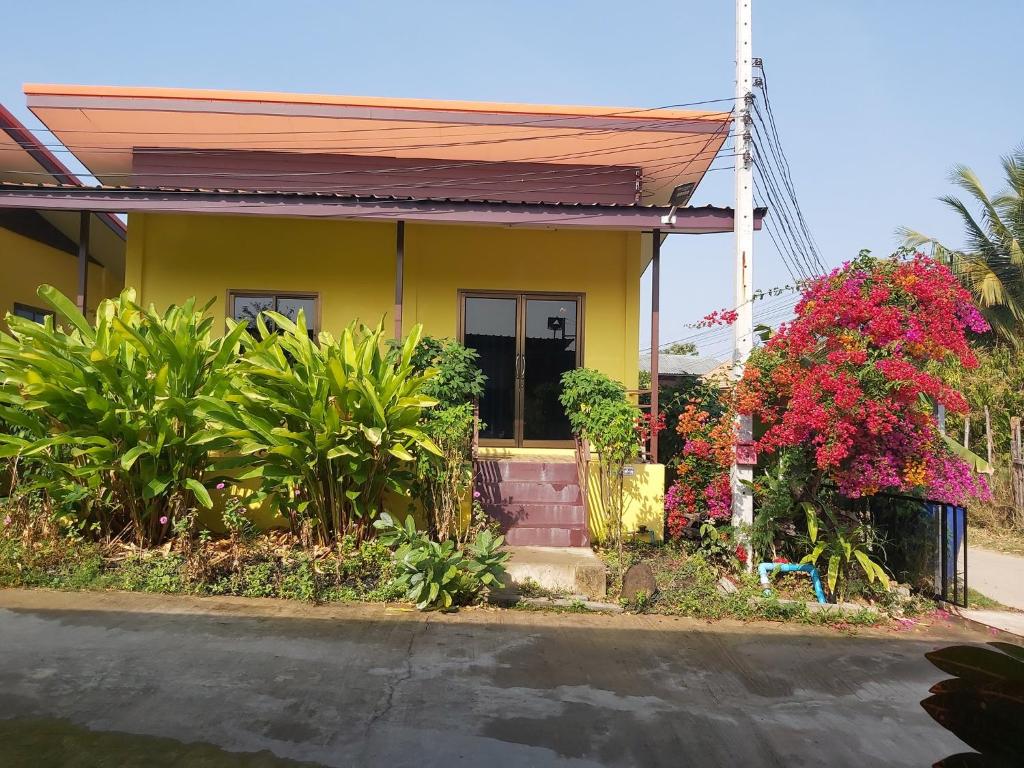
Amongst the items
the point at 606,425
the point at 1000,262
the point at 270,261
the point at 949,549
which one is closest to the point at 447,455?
the point at 606,425

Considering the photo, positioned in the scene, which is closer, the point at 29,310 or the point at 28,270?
the point at 28,270

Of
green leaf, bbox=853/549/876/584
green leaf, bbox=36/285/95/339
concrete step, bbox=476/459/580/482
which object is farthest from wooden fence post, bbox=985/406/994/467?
green leaf, bbox=36/285/95/339

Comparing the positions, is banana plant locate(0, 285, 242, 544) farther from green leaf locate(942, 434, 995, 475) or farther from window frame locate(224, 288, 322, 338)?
green leaf locate(942, 434, 995, 475)

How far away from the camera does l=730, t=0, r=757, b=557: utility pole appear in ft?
23.0

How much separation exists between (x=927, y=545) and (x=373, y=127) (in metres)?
8.13

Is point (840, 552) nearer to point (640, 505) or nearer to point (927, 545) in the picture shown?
point (927, 545)

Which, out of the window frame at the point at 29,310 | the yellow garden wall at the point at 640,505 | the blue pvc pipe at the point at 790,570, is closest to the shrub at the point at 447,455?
the yellow garden wall at the point at 640,505

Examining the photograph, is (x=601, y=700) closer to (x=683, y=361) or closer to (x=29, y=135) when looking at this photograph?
(x=29, y=135)

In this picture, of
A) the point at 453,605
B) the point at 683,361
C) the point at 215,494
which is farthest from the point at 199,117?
the point at 683,361

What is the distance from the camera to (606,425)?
7754 millimetres

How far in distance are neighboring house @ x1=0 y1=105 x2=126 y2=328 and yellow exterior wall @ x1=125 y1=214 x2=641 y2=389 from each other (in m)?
1.45

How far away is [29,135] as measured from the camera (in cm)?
1005

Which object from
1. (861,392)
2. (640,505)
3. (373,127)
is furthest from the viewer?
(373,127)

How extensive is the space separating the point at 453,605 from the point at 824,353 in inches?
159
